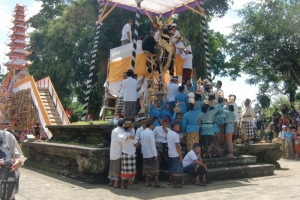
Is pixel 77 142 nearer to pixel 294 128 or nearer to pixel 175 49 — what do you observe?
pixel 175 49

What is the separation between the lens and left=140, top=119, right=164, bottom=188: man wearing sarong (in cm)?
800

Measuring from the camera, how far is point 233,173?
9297 mm

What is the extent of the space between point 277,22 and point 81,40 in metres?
12.2

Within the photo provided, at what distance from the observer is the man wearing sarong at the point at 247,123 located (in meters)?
11.6

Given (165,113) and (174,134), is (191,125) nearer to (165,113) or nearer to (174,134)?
(165,113)

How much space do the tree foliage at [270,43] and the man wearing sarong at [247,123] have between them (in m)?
9.48

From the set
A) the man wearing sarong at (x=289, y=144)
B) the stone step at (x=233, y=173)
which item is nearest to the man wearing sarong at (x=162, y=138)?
the stone step at (x=233, y=173)

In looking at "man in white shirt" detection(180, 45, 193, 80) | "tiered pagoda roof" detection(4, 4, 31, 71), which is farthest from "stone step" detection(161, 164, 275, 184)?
"tiered pagoda roof" detection(4, 4, 31, 71)

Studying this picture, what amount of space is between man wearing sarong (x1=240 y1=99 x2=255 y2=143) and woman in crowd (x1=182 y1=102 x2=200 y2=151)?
3.39 meters

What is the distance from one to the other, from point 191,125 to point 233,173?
6.03 ft

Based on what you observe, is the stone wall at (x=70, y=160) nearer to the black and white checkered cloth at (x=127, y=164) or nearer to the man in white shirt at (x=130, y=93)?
the black and white checkered cloth at (x=127, y=164)

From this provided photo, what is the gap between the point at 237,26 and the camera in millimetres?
22750

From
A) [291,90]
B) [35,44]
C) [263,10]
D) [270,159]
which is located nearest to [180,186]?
[270,159]

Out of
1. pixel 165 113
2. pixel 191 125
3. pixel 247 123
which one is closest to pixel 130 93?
pixel 165 113
